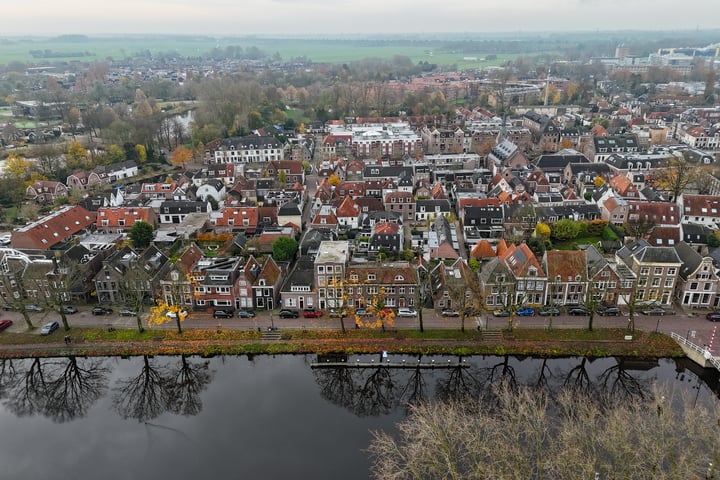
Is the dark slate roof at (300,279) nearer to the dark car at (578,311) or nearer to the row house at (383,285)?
the row house at (383,285)

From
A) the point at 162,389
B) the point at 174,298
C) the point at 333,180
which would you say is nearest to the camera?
the point at 162,389

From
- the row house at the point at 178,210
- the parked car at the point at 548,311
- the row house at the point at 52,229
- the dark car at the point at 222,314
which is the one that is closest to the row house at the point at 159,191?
the row house at the point at 178,210

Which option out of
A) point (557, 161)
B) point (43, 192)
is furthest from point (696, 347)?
point (43, 192)

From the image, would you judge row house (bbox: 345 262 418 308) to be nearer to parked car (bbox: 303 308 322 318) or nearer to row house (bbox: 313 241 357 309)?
Result: row house (bbox: 313 241 357 309)

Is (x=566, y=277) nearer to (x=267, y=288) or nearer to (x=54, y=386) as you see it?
(x=267, y=288)

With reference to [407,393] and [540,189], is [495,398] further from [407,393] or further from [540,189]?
[540,189]

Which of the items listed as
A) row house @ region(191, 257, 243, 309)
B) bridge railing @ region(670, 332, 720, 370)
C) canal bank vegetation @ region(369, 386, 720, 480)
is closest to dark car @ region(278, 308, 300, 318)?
row house @ region(191, 257, 243, 309)

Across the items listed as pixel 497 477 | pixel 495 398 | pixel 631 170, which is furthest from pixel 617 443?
pixel 631 170
